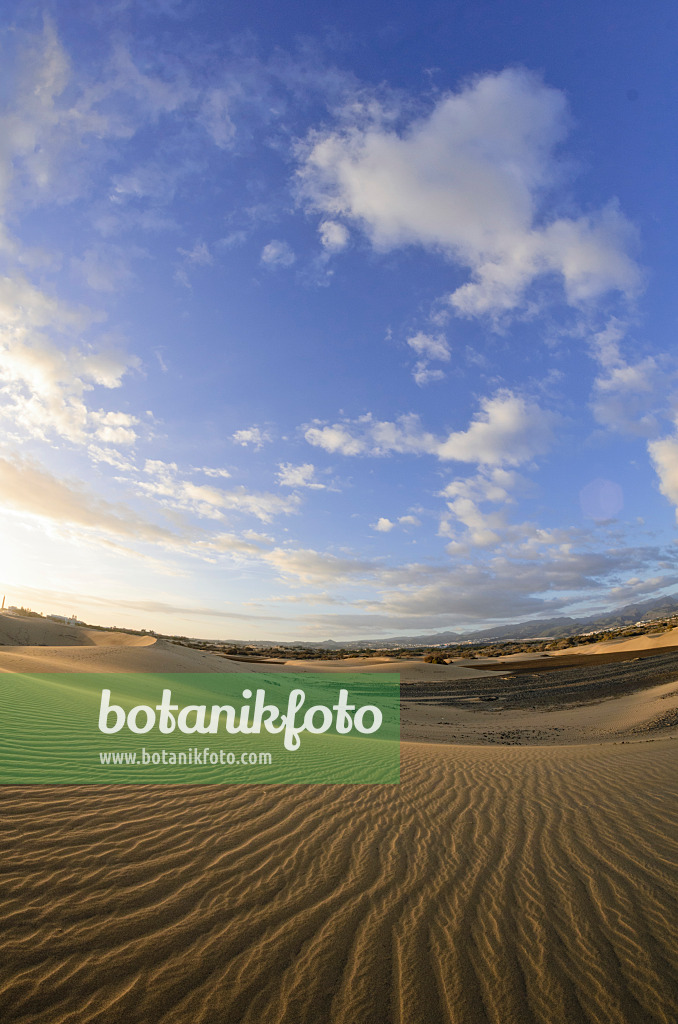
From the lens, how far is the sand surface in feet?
9.47

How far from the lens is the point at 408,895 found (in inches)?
160

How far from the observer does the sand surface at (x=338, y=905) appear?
2.89 metres

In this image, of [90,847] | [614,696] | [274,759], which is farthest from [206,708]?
[614,696]

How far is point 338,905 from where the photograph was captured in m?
3.87

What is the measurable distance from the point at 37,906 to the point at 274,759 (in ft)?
17.6

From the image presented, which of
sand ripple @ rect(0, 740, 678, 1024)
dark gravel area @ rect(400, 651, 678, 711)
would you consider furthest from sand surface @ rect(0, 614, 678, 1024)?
dark gravel area @ rect(400, 651, 678, 711)

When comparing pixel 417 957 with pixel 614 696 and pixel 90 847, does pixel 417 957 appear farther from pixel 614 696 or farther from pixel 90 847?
pixel 614 696
